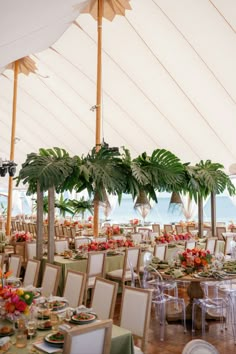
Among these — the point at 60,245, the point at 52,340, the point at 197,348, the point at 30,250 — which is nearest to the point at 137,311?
the point at 52,340

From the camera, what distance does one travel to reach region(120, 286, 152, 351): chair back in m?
3.78

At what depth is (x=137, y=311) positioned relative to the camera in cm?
388

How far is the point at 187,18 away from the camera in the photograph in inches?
412

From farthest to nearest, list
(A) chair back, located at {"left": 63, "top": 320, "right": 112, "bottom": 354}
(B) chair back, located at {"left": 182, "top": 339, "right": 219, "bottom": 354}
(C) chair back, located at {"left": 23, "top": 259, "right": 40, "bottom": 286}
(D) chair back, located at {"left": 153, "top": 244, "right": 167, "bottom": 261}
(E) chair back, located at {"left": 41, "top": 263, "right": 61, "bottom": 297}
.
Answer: (D) chair back, located at {"left": 153, "top": 244, "right": 167, "bottom": 261} → (C) chair back, located at {"left": 23, "top": 259, "right": 40, "bottom": 286} → (E) chair back, located at {"left": 41, "top": 263, "right": 61, "bottom": 297} → (A) chair back, located at {"left": 63, "top": 320, "right": 112, "bottom": 354} → (B) chair back, located at {"left": 182, "top": 339, "right": 219, "bottom": 354}

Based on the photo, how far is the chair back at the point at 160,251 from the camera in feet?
25.2

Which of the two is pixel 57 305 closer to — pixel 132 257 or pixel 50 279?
pixel 50 279

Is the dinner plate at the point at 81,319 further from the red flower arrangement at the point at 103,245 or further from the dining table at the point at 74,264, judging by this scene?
the red flower arrangement at the point at 103,245

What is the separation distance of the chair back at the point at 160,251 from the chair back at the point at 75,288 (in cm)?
305

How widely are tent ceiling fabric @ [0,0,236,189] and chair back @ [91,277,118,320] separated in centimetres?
410

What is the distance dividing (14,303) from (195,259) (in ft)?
10.2

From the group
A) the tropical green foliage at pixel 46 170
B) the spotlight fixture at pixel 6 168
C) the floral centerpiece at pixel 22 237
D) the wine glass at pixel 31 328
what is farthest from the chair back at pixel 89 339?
the spotlight fixture at pixel 6 168

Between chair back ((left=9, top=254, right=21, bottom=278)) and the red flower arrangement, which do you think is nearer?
chair back ((left=9, top=254, right=21, bottom=278))

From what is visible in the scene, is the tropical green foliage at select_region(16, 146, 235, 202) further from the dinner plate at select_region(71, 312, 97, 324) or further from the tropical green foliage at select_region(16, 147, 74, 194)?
the dinner plate at select_region(71, 312, 97, 324)

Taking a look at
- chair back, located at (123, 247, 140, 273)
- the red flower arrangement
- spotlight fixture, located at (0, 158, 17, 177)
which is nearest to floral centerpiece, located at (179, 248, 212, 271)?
chair back, located at (123, 247, 140, 273)
